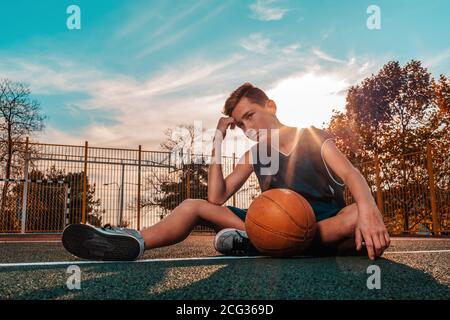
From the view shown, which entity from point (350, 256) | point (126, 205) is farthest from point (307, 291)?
point (126, 205)

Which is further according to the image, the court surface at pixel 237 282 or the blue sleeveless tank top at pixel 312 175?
the blue sleeveless tank top at pixel 312 175

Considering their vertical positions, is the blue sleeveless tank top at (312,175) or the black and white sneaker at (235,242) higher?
the blue sleeveless tank top at (312,175)

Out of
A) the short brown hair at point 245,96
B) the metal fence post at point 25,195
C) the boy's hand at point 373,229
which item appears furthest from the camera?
the metal fence post at point 25,195

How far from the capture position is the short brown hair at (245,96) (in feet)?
12.0

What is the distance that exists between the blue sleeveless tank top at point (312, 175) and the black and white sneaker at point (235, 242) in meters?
0.51

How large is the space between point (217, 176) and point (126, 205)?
30.2ft

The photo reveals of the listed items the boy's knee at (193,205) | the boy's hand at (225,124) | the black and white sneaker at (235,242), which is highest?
the boy's hand at (225,124)

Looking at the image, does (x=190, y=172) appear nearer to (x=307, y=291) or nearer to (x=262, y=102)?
(x=262, y=102)

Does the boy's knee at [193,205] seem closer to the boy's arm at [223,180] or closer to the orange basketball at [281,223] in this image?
the boy's arm at [223,180]

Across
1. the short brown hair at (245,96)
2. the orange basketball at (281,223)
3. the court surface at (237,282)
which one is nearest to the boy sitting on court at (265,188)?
the short brown hair at (245,96)

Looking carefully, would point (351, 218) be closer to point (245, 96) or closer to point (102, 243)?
point (245, 96)

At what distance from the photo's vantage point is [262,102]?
3643 millimetres

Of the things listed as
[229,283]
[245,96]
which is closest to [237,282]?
[229,283]

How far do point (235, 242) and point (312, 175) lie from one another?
32.2 inches
